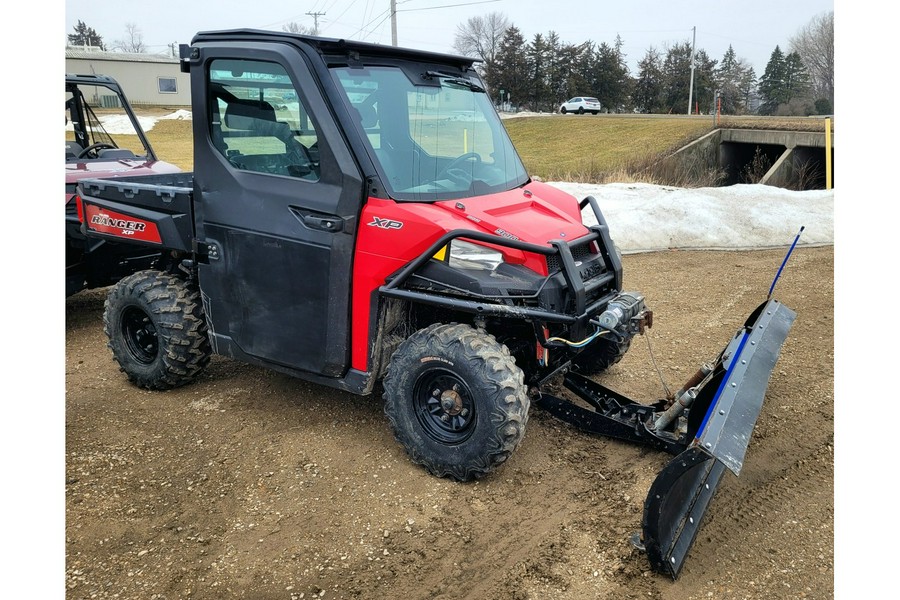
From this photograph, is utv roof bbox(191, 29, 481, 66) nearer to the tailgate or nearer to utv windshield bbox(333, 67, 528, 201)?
utv windshield bbox(333, 67, 528, 201)

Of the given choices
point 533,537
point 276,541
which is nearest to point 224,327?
point 276,541

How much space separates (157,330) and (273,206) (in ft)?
4.75

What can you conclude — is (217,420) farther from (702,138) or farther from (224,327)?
(702,138)

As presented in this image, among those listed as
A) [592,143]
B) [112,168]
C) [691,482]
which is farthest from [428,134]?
[592,143]

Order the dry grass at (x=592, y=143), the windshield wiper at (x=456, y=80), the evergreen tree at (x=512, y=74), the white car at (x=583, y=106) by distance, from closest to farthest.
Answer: the windshield wiper at (x=456, y=80), the dry grass at (x=592, y=143), the white car at (x=583, y=106), the evergreen tree at (x=512, y=74)

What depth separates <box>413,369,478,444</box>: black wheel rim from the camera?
3.82 metres

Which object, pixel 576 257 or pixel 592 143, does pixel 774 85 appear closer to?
pixel 592 143

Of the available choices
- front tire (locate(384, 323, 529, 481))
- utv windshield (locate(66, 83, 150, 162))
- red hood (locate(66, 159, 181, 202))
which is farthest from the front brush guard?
utv windshield (locate(66, 83, 150, 162))

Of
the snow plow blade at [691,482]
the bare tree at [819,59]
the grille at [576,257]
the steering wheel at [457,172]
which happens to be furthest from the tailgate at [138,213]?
the bare tree at [819,59]

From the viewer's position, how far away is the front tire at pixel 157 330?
485 centimetres

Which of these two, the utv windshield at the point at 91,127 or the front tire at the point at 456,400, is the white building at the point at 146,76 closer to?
the utv windshield at the point at 91,127

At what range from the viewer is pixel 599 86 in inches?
1956

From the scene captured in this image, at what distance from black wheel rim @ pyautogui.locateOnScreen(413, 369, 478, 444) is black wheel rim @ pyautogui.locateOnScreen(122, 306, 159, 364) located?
227 cm

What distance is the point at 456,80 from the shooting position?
15.1 ft
